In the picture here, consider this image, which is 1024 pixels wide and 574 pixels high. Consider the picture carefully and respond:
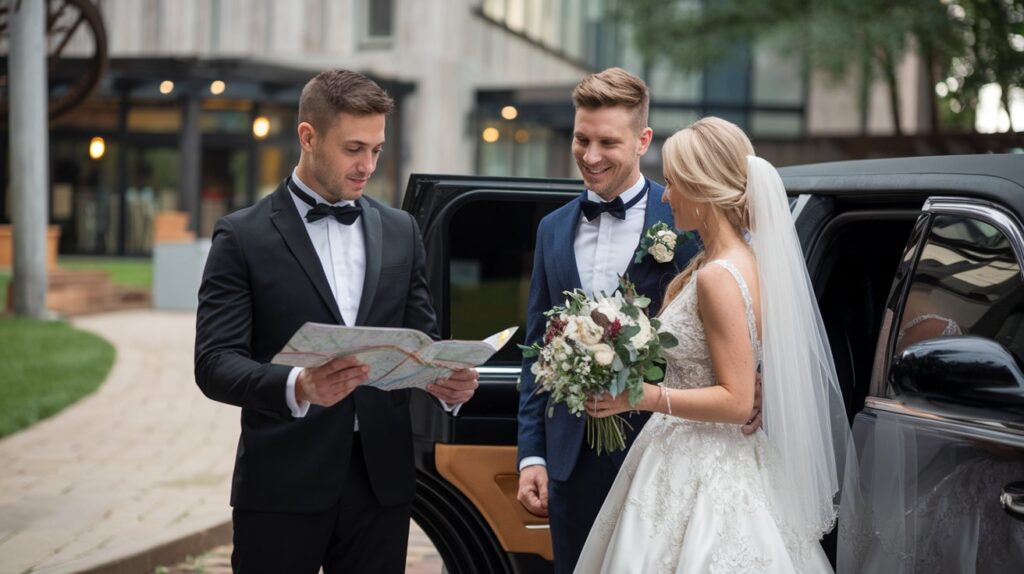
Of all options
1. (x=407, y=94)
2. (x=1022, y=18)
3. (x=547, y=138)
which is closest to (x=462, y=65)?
(x=407, y=94)

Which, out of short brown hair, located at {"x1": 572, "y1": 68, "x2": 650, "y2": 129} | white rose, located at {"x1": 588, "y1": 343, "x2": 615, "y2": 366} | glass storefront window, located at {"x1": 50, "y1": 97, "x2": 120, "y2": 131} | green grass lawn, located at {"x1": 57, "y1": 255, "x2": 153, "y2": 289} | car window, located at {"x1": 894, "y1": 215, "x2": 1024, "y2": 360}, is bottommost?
green grass lawn, located at {"x1": 57, "y1": 255, "x2": 153, "y2": 289}

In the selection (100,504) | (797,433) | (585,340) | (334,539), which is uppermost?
(585,340)

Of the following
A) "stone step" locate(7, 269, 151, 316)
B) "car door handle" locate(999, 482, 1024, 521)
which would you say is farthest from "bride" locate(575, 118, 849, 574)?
"stone step" locate(7, 269, 151, 316)

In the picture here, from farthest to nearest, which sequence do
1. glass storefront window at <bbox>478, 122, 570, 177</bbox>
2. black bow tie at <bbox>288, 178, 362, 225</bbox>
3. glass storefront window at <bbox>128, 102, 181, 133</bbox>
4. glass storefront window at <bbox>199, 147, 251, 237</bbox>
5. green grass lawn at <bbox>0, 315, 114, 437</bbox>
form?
1. glass storefront window at <bbox>478, 122, 570, 177</bbox>
2. glass storefront window at <bbox>199, 147, 251, 237</bbox>
3. glass storefront window at <bbox>128, 102, 181, 133</bbox>
4. green grass lawn at <bbox>0, 315, 114, 437</bbox>
5. black bow tie at <bbox>288, 178, 362, 225</bbox>

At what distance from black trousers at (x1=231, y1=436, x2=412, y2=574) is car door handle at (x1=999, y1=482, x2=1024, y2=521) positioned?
1.43 m

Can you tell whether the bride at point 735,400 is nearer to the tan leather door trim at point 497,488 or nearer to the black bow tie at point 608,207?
the black bow tie at point 608,207

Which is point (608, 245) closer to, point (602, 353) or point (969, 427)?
point (602, 353)

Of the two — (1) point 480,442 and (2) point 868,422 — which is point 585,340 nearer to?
(2) point 868,422

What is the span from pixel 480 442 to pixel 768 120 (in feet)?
122

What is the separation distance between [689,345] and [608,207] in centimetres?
60

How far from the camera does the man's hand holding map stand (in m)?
2.69

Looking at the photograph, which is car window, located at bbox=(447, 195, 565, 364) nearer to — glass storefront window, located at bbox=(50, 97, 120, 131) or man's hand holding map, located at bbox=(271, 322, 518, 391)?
man's hand holding map, located at bbox=(271, 322, 518, 391)

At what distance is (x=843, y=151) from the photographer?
33.0 m

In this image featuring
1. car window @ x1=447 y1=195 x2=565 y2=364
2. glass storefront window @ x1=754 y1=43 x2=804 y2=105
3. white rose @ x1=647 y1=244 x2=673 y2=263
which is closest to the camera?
white rose @ x1=647 y1=244 x2=673 y2=263
